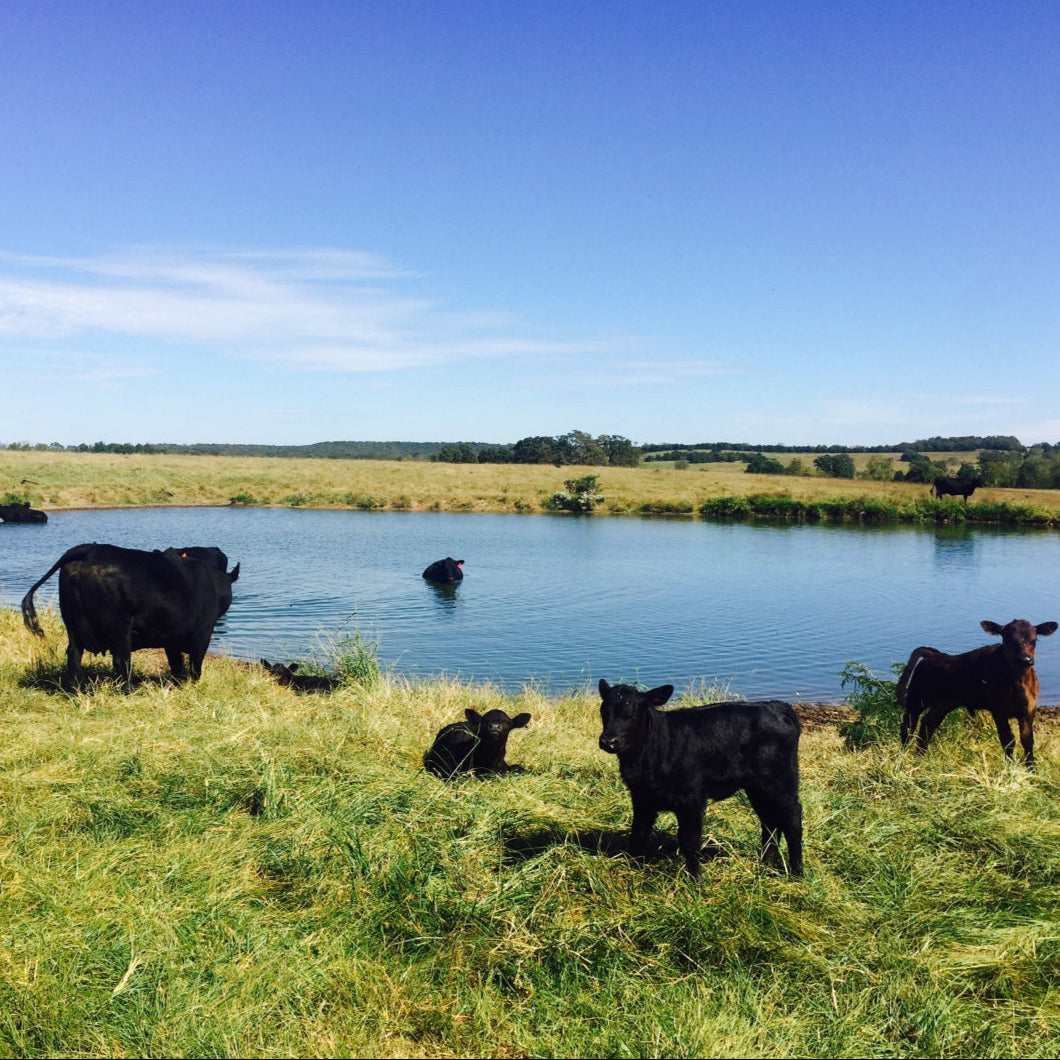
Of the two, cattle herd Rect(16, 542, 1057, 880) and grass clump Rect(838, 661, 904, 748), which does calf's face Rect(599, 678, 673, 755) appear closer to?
cattle herd Rect(16, 542, 1057, 880)

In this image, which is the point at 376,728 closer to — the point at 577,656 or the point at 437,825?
the point at 437,825

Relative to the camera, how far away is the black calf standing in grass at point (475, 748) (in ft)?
23.5

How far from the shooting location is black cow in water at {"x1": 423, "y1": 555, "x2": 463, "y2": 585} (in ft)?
79.6

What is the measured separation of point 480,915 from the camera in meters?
4.53

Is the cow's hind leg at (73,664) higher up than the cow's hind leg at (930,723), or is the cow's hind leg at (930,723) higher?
the cow's hind leg at (73,664)

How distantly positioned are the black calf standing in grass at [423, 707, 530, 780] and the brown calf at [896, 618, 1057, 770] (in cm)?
413

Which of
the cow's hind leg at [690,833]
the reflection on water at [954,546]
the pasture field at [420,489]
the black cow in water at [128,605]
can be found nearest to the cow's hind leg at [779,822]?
the cow's hind leg at [690,833]

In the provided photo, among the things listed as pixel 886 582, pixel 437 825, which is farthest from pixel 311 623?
pixel 886 582

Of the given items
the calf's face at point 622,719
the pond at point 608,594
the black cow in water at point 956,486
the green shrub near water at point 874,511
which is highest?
the black cow in water at point 956,486

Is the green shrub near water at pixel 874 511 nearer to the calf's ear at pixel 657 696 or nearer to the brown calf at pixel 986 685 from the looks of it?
the brown calf at pixel 986 685

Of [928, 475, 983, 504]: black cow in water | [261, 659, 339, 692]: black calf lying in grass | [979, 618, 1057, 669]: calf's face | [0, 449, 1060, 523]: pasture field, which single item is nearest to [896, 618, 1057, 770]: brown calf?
[979, 618, 1057, 669]: calf's face

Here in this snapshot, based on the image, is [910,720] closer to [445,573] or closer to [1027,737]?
[1027,737]

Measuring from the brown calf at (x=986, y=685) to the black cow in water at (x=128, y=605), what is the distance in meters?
8.02

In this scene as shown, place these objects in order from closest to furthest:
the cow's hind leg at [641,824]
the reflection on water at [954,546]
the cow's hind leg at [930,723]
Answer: the cow's hind leg at [641,824], the cow's hind leg at [930,723], the reflection on water at [954,546]
